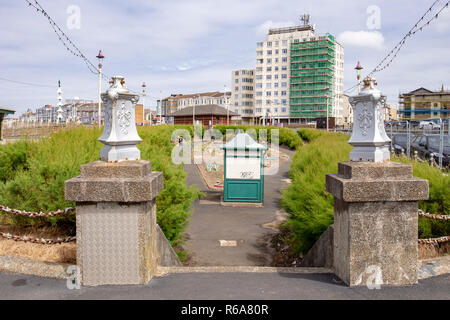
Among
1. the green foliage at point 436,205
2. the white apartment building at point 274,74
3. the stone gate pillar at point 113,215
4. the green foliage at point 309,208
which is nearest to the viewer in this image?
the stone gate pillar at point 113,215

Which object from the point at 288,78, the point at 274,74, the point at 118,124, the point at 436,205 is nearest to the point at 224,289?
the point at 118,124

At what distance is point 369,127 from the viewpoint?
4133 millimetres

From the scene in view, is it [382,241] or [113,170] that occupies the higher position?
[113,170]

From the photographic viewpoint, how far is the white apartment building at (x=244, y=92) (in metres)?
106

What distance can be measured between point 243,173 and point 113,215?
9671mm

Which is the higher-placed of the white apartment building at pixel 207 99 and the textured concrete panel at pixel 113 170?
the white apartment building at pixel 207 99

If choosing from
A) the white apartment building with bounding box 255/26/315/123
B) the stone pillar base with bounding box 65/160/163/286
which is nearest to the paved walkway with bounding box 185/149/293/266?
the stone pillar base with bounding box 65/160/163/286

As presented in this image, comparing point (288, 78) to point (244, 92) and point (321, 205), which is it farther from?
point (321, 205)

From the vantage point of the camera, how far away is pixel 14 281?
13.1 feet

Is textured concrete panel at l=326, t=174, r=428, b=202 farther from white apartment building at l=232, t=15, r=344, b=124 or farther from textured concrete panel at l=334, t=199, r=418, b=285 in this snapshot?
white apartment building at l=232, t=15, r=344, b=124

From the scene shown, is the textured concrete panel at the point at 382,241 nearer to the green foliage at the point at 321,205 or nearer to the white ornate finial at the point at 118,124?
the green foliage at the point at 321,205

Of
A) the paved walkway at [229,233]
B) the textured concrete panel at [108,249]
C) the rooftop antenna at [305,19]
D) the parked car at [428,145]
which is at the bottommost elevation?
the paved walkway at [229,233]

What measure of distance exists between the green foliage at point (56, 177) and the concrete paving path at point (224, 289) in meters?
1.61

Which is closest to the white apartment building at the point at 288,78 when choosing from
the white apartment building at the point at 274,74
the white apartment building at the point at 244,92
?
the white apartment building at the point at 274,74
